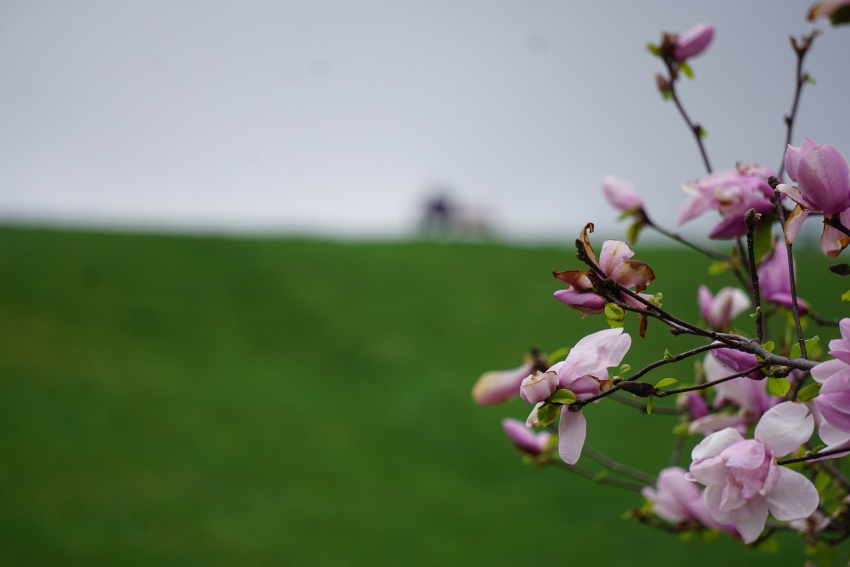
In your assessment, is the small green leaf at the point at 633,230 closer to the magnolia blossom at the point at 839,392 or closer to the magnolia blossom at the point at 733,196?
the magnolia blossom at the point at 733,196

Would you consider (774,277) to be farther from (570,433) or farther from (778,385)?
(570,433)

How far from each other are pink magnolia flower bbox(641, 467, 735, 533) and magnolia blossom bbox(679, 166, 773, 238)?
329 mm

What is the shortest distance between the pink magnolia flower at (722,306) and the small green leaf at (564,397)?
48cm

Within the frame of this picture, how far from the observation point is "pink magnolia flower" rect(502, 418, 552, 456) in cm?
127

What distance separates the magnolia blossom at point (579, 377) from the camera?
73 centimetres

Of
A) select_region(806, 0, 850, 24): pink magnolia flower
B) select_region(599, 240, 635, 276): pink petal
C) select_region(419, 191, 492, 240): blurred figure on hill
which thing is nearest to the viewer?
select_region(806, 0, 850, 24): pink magnolia flower

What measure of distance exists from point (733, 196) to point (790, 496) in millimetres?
383

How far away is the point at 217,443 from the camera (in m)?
6.62

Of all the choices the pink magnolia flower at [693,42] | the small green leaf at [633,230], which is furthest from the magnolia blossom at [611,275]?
the pink magnolia flower at [693,42]

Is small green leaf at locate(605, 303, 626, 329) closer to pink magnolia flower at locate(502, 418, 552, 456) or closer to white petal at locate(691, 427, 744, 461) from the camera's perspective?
white petal at locate(691, 427, 744, 461)

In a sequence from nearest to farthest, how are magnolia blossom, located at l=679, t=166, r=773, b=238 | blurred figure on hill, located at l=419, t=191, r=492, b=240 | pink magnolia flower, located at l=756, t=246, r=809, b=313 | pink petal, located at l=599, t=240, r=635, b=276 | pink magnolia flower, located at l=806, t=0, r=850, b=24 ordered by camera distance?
pink magnolia flower, located at l=806, t=0, r=850, b=24
pink petal, located at l=599, t=240, r=635, b=276
magnolia blossom, located at l=679, t=166, r=773, b=238
pink magnolia flower, located at l=756, t=246, r=809, b=313
blurred figure on hill, located at l=419, t=191, r=492, b=240

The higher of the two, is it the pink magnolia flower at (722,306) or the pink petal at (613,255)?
the pink petal at (613,255)

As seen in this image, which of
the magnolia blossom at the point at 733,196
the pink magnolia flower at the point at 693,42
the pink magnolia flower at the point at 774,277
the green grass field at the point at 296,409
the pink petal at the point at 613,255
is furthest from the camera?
the green grass field at the point at 296,409

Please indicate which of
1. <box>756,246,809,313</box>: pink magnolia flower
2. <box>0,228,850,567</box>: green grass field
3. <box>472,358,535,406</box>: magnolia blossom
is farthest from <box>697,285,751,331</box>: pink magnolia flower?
<box>0,228,850,567</box>: green grass field
